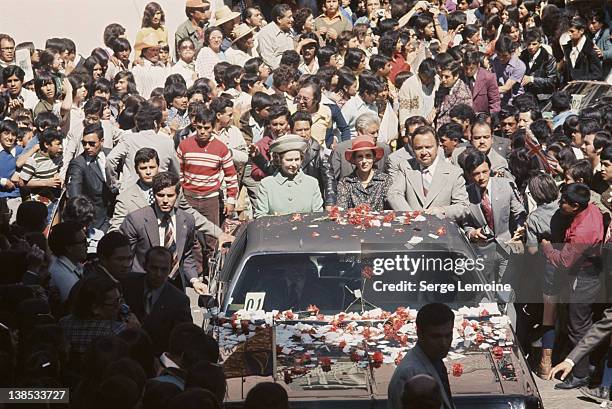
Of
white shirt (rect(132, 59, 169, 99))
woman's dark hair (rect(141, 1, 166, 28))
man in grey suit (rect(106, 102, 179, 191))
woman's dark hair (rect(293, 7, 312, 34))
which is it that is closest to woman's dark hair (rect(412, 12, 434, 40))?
woman's dark hair (rect(293, 7, 312, 34))

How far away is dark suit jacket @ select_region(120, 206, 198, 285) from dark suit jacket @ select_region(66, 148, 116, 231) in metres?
2.66

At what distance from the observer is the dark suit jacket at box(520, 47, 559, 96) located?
1956 centimetres

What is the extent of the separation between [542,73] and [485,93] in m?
2.78

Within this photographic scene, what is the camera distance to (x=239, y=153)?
14.0 m

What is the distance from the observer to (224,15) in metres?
19.4

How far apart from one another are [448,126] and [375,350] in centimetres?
539

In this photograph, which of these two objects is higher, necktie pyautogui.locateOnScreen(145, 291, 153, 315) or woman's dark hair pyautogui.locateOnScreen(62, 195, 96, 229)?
woman's dark hair pyautogui.locateOnScreen(62, 195, 96, 229)

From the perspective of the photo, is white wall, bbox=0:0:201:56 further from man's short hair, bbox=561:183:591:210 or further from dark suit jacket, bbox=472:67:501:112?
man's short hair, bbox=561:183:591:210

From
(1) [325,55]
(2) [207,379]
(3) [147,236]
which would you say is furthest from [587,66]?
(2) [207,379]

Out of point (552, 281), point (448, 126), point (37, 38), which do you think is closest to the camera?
point (552, 281)

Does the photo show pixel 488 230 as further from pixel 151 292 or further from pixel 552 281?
pixel 151 292

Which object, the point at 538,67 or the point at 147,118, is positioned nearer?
the point at 147,118

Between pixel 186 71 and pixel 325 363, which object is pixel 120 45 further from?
pixel 325 363

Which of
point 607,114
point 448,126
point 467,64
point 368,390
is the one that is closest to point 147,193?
point 448,126
